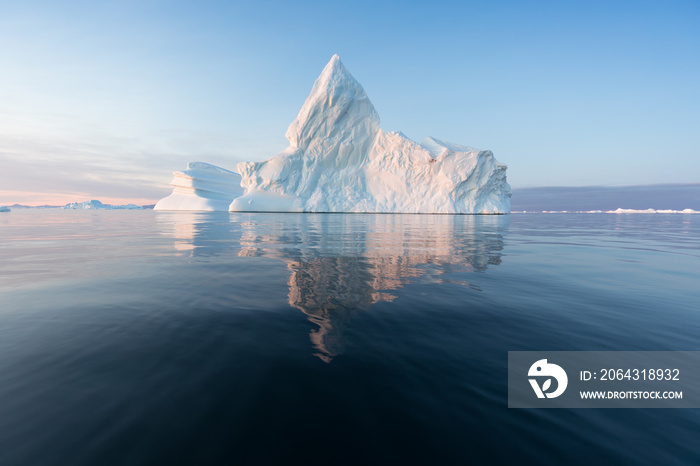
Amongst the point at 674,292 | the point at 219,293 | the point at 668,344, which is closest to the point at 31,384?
the point at 219,293

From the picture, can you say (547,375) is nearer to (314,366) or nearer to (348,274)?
(314,366)

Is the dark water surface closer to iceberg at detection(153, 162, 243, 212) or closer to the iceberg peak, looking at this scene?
the iceberg peak

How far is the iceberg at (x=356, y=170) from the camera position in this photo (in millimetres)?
42250

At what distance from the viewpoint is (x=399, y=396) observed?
2.01 metres

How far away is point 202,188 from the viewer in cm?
6338

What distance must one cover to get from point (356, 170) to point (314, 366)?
45194 millimetres

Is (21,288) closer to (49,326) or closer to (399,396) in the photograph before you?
(49,326)

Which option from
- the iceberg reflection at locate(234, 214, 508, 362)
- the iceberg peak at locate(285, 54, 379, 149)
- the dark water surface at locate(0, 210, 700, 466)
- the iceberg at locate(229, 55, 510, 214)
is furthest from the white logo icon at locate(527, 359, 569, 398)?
the iceberg peak at locate(285, 54, 379, 149)

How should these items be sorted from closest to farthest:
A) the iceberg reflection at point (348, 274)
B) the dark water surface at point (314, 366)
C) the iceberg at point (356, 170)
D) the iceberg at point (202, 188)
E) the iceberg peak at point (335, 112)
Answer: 1. the dark water surface at point (314, 366)
2. the iceberg reflection at point (348, 274)
3. the iceberg peak at point (335, 112)
4. the iceberg at point (356, 170)
5. the iceberg at point (202, 188)

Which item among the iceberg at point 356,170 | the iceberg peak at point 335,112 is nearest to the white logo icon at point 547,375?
the iceberg at point 356,170

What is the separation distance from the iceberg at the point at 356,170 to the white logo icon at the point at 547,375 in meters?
41.9

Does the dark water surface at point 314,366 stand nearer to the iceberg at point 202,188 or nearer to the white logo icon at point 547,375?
the white logo icon at point 547,375

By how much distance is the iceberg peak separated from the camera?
41594 mm

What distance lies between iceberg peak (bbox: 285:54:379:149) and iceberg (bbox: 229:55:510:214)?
13 centimetres
